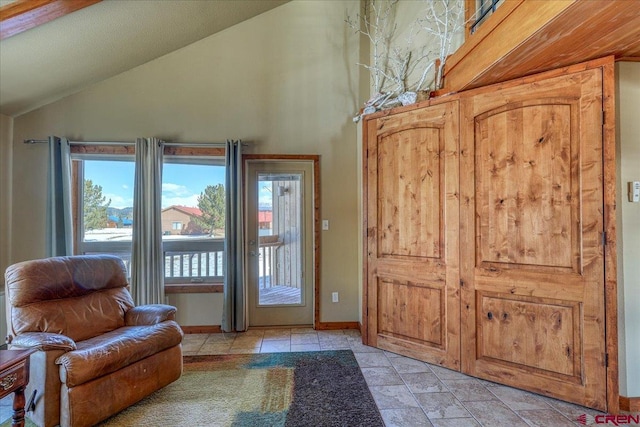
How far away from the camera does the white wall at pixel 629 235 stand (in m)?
2.07

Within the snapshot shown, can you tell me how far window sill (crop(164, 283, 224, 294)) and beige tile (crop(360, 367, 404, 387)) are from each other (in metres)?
1.94

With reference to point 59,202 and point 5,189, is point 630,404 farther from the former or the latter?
point 5,189

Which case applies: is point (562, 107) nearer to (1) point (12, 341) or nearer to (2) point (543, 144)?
(2) point (543, 144)

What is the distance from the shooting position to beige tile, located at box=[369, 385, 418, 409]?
214 centimetres

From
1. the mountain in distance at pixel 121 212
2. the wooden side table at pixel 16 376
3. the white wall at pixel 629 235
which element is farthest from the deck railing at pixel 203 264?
the white wall at pixel 629 235

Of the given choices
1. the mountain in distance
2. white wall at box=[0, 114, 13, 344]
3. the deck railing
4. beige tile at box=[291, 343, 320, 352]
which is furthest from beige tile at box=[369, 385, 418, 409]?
white wall at box=[0, 114, 13, 344]

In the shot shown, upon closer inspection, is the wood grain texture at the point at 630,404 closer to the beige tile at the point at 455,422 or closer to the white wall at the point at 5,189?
the beige tile at the point at 455,422

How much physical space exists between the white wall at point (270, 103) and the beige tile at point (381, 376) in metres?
1.07

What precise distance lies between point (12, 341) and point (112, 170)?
220 centimetres

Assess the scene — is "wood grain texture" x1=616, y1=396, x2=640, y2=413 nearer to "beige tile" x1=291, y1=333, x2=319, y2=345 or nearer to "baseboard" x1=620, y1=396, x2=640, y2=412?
"baseboard" x1=620, y1=396, x2=640, y2=412

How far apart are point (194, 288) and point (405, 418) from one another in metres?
2.64

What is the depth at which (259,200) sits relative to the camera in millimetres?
3746

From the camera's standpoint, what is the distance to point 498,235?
2422 mm

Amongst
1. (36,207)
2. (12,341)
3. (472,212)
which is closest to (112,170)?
(36,207)
